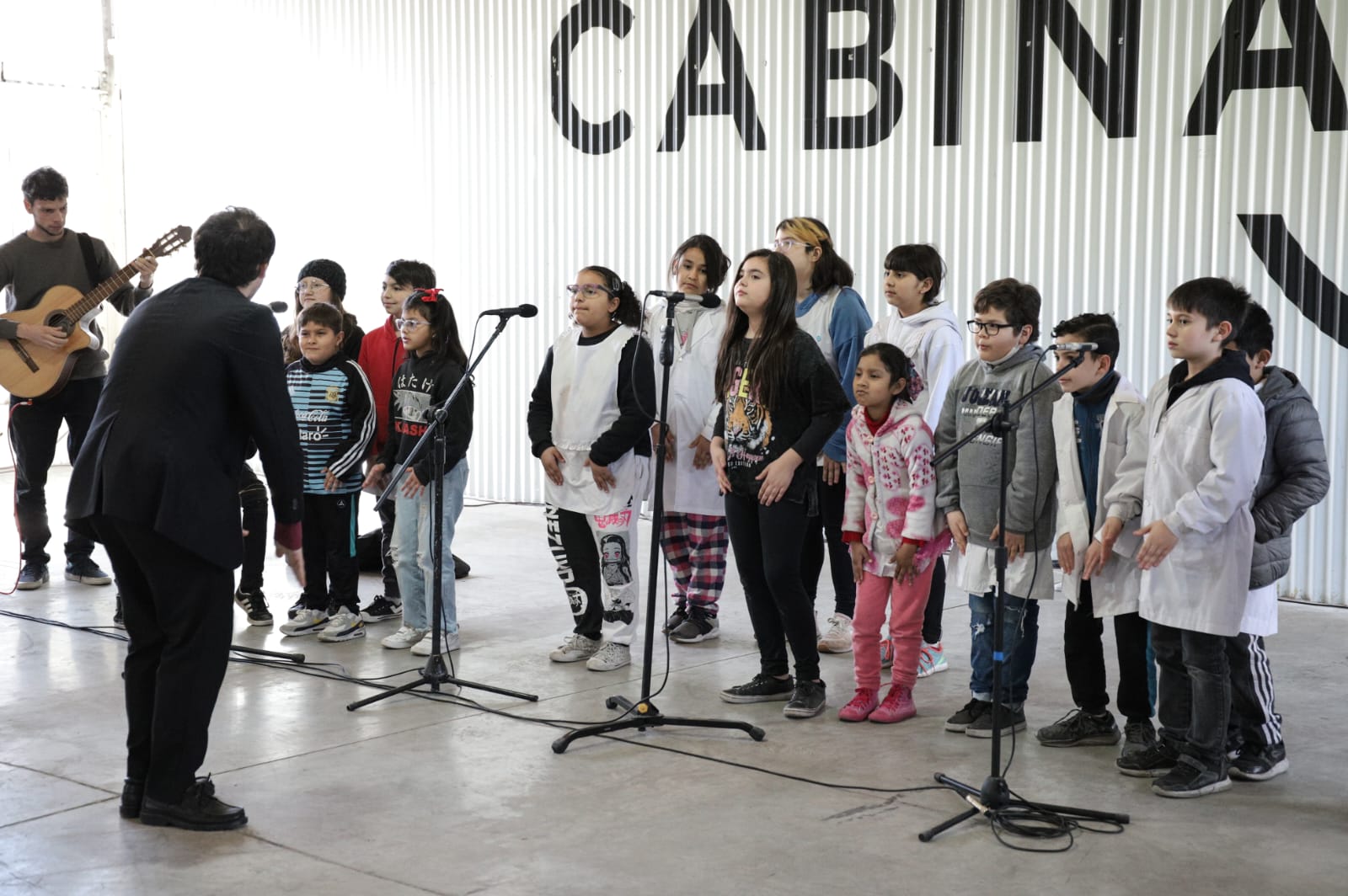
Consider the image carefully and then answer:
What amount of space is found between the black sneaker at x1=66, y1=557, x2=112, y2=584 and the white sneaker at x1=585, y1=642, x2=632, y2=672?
2860 millimetres

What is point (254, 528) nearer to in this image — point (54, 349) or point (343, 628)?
point (343, 628)

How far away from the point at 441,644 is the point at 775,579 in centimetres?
168

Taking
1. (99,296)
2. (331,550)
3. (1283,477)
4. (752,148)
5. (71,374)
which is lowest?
(331,550)

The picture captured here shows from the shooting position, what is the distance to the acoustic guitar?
6.91 metres

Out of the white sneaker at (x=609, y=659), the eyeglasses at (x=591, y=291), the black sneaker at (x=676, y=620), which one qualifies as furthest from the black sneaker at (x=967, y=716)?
the eyeglasses at (x=591, y=291)

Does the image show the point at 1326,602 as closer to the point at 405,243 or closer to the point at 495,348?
the point at 495,348

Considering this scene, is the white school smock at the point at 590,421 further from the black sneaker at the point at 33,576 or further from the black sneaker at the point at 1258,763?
the black sneaker at the point at 33,576

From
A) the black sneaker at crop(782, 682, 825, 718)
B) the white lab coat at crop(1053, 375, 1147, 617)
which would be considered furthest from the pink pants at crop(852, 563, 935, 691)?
the white lab coat at crop(1053, 375, 1147, 617)

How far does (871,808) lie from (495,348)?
6.44 meters

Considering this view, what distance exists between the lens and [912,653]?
16.0ft

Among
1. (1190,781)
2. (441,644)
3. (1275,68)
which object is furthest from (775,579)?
(1275,68)

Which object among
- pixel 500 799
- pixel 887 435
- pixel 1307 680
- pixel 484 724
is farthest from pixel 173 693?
pixel 1307 680

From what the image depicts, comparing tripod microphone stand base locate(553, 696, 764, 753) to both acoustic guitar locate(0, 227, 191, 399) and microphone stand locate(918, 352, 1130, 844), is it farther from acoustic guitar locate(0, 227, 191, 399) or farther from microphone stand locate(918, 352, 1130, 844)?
acoustic guitar locate(0, 227, 191, 399)

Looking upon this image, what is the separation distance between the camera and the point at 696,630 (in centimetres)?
606
